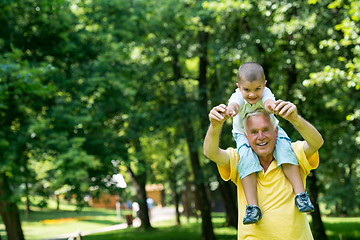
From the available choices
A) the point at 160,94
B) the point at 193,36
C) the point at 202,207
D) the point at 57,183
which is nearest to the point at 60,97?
the point at 57,183

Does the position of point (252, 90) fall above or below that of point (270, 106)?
above

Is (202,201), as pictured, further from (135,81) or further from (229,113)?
(229,113)

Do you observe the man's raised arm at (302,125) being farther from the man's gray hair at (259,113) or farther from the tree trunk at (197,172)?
the tree trunk at (197,172)

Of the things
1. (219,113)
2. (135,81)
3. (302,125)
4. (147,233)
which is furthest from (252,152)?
(147,233)

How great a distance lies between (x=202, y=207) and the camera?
56.1ft

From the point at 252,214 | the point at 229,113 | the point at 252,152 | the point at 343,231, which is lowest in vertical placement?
the point at 343,231

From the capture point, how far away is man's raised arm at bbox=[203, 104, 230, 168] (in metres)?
3.02

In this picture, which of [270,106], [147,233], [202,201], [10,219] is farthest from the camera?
[147,233]

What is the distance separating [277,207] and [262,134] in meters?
0.52

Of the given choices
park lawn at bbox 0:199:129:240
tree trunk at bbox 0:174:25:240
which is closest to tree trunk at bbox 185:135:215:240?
tree trunk at bbox 0:174:25:240

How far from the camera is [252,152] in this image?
3.49m

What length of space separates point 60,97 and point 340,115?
30.8ft

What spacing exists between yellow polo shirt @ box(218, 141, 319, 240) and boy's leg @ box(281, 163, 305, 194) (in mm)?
47

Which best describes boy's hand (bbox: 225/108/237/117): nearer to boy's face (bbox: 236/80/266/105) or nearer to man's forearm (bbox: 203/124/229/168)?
man's forearm (bbox: 203/124/229/168)
